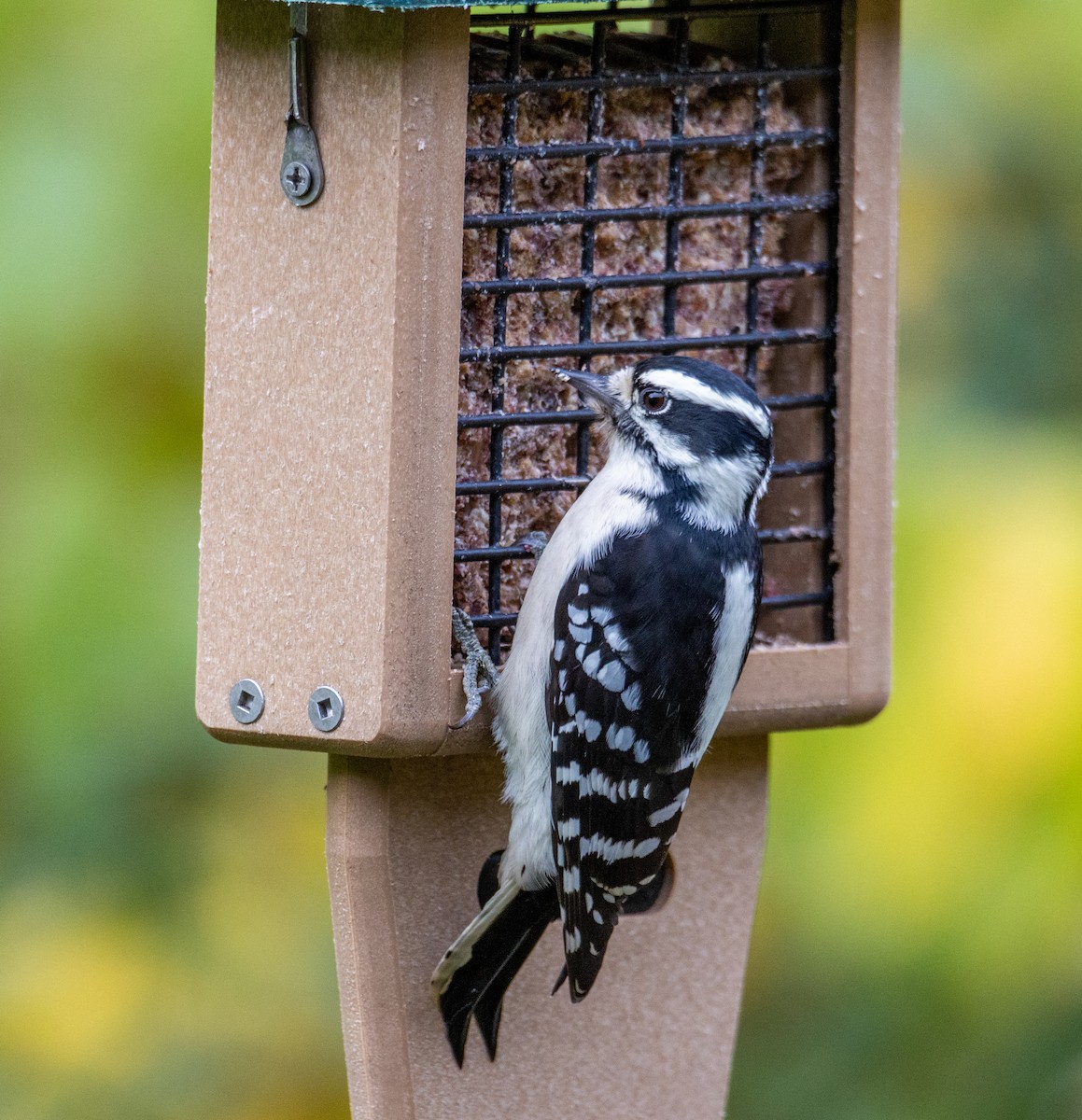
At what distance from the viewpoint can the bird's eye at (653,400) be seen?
10.2 feet

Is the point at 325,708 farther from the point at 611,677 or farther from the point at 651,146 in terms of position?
the point at 651,146

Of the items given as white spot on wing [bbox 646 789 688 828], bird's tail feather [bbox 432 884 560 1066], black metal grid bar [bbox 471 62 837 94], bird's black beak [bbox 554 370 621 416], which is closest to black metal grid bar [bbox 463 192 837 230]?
black metal grid bar [bbox 471 62 837 94]

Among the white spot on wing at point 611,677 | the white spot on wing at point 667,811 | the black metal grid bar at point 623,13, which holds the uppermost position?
the black metal grid bar at point 623,13

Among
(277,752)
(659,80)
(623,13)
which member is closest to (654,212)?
(659,80)

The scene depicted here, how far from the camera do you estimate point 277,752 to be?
4199 mm

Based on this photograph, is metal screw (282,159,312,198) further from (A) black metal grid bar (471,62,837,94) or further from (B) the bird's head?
(B) the bird's head

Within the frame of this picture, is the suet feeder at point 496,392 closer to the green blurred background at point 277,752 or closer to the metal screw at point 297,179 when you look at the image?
the metal screw at point 297,179

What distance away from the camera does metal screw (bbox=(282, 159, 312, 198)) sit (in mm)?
2848

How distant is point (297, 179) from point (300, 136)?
6 cm

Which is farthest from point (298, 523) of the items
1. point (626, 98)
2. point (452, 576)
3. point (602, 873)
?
point (626, 98)

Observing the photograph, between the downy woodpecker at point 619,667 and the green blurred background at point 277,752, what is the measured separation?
2.02ft

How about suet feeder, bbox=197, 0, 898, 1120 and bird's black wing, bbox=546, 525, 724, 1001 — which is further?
bird's black wing, bbox=546, 525, 724, 1001

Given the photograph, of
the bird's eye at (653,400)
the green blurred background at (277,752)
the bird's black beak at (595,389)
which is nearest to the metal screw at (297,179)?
the bird's black beak at (595,389)

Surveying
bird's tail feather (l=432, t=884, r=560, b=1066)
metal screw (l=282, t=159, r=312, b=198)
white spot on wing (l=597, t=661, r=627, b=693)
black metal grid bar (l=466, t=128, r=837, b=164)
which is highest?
black metal grid bar (l=466, t=128, r=837, b=164)
